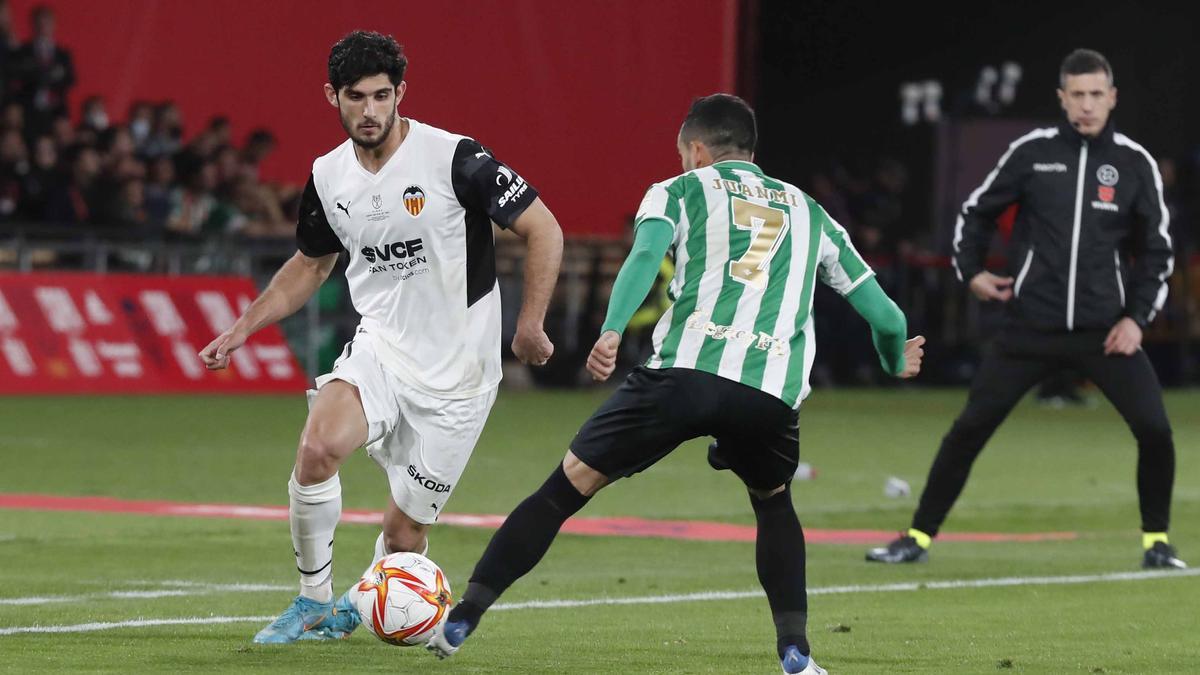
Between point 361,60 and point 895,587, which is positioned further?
point 895,587

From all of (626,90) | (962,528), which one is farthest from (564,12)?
(962,528)

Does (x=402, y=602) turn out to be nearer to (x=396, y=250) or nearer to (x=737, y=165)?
(x=396, y=250)

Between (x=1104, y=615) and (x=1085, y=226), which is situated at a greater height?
(x=1085, y=226)

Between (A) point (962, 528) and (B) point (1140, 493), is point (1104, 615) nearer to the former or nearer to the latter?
(B) point (1140, 493)

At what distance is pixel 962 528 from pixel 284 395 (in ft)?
34.7

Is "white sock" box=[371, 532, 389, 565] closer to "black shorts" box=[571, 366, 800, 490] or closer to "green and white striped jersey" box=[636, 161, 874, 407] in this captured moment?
"black shorts" box=[571, 366, 800, 490]

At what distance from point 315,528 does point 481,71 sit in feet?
66.5

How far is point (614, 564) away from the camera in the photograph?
10250 millimetres

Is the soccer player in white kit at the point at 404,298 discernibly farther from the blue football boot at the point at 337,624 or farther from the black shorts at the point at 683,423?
the black shorts at the point at 683,423

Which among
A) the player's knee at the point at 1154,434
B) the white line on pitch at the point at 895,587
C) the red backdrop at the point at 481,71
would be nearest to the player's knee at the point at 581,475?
the white line on pitch at the point at 895,587

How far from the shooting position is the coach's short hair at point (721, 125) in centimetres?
686

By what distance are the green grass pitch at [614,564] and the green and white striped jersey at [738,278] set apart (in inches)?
41.0

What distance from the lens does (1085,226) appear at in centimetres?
1013

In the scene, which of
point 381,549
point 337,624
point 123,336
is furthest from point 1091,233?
point 123,336
